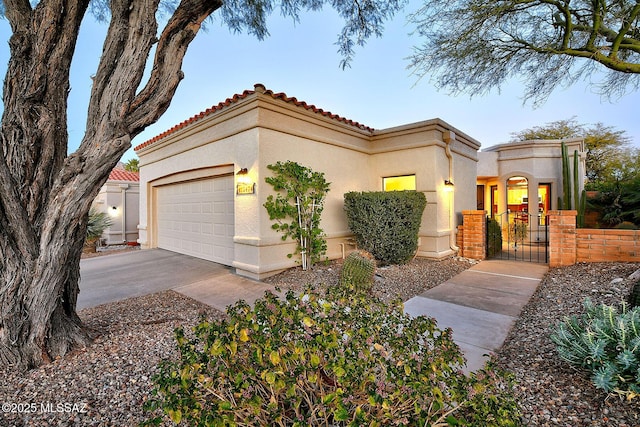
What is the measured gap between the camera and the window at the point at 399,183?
25.7ft

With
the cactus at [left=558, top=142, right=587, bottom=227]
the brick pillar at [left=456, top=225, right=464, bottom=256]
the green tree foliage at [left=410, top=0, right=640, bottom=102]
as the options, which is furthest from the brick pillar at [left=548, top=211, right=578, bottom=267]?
the cactus at [left=558, top=142, right=587, bottom=227]

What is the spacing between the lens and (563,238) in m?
6.11

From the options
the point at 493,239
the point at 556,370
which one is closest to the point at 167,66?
the point at 556,370

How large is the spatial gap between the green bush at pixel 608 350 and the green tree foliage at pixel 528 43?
521cm

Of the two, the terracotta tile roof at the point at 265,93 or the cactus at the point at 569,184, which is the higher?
the terracotta tile roof at the point at 265,93

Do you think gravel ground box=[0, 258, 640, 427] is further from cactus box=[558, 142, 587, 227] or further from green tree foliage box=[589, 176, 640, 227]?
cactus box=[558, 142, 587, 227]

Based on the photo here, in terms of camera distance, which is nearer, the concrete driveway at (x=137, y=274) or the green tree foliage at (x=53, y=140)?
the green tree foliage at (x=53, y=140)

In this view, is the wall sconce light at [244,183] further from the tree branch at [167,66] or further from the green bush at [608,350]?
the green bush at [608,350]

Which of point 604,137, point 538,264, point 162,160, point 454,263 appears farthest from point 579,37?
point 604,137

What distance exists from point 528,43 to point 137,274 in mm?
9443

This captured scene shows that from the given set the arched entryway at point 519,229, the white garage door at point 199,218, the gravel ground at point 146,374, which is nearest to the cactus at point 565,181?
the arched entryway at point 519,229

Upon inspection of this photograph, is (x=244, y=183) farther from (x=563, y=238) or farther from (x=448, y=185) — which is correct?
(x=563, y=238)

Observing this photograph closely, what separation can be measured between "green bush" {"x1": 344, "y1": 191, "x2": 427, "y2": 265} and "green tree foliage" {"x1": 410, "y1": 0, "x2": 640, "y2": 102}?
8.81 ft

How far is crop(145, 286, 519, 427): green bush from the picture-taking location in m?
1.18
